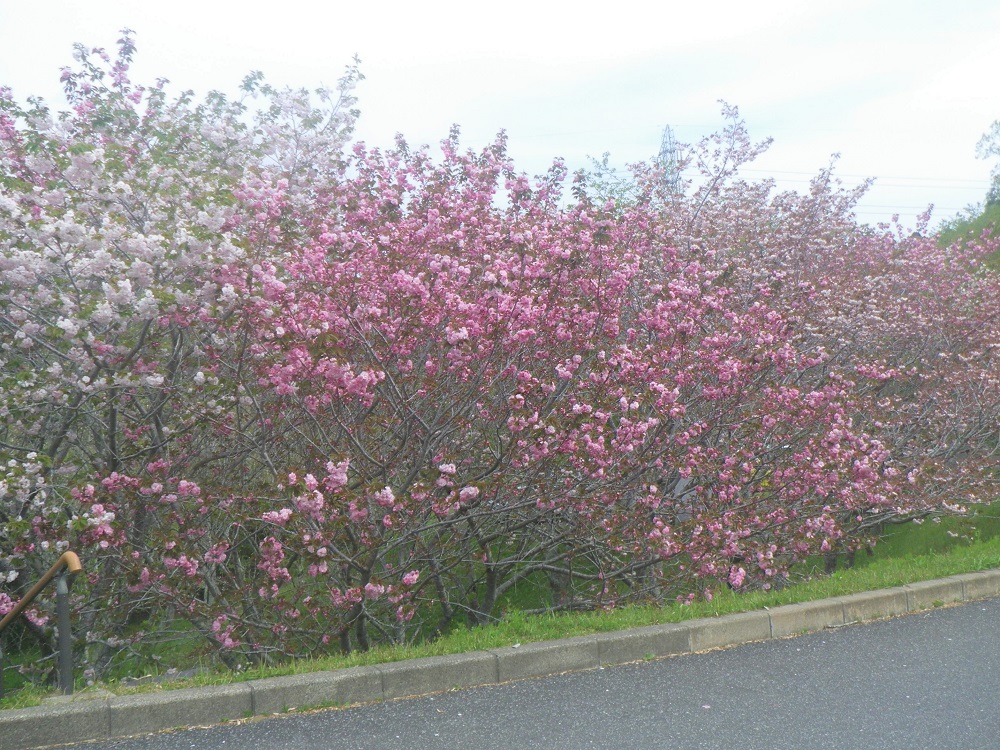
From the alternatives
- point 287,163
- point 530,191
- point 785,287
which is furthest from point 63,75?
point 785,287

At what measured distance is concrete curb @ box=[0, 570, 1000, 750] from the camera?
4504 millimetres

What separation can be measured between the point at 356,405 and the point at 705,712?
369cm

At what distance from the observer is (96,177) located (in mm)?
7090

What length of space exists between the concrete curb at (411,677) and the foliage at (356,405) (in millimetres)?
1174

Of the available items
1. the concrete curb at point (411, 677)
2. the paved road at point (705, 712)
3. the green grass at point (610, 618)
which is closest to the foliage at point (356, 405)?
the green grass at point (610, 618)

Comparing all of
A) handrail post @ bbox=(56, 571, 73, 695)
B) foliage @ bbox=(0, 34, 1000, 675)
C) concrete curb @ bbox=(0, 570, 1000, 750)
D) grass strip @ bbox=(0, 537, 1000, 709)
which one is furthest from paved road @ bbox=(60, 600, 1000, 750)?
foliage @ bbox=(0, 34, 1000, 675)

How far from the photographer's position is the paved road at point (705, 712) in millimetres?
4559

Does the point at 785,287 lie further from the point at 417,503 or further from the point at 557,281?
the point at 417,503

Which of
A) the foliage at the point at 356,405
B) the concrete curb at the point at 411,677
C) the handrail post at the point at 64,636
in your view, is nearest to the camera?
the concrete curb at the point at 411,677

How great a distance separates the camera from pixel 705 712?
503cm

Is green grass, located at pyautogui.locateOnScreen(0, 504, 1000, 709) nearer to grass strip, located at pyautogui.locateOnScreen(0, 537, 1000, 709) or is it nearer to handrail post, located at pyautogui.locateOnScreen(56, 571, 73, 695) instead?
grass strip, located at pyautogui.locateOnScreen(0, 537, 1000, 709)

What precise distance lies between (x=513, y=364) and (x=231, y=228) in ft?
8.41

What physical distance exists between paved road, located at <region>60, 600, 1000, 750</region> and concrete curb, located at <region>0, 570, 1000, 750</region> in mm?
107

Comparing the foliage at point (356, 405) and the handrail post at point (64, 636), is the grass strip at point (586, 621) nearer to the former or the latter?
the handrail post at point (64, 636)
